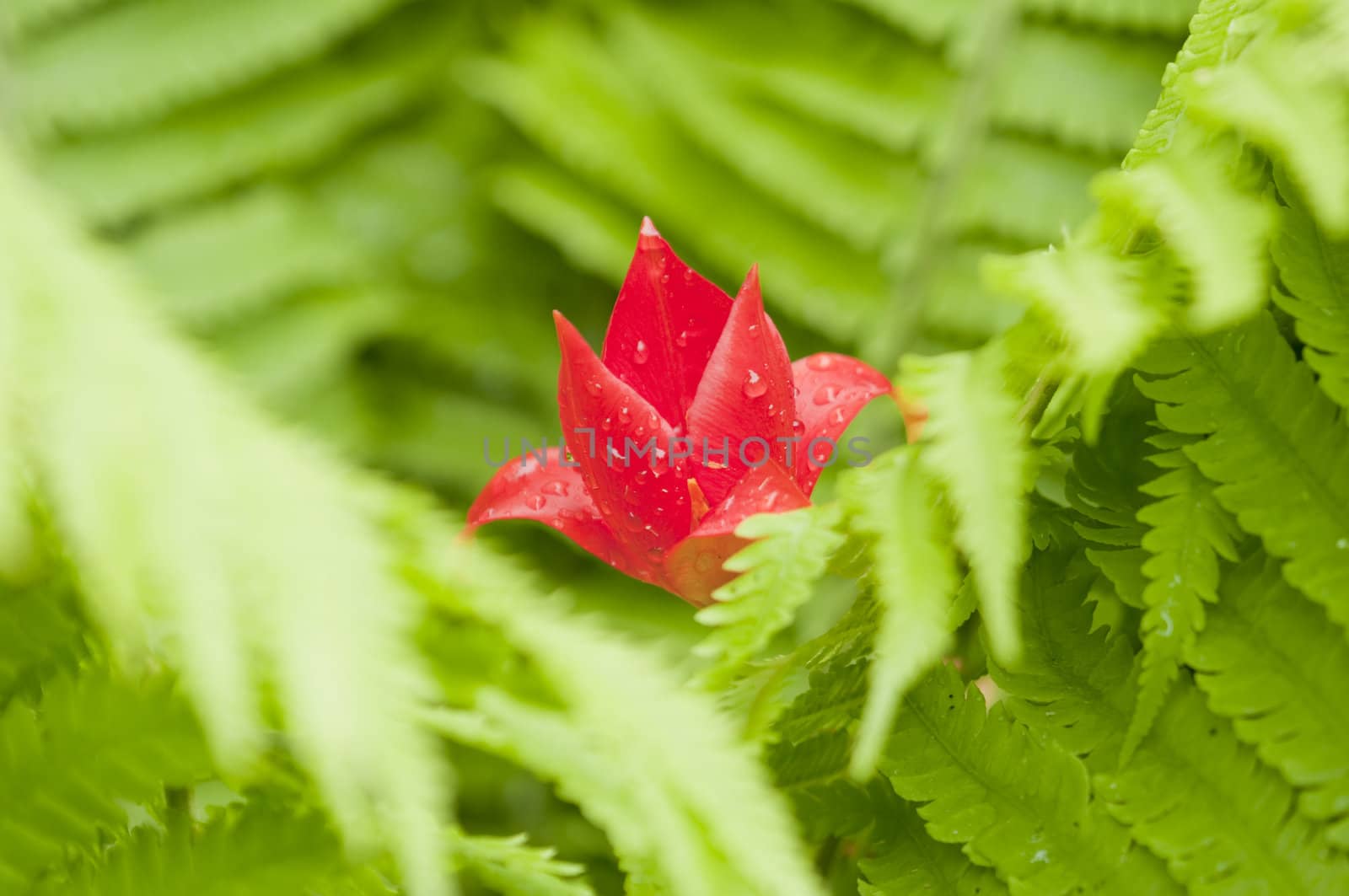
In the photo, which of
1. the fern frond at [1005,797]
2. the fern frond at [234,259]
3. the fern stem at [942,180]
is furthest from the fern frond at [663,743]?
the fern frond at [234,259]

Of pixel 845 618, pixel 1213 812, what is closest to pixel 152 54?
pixel 845 618

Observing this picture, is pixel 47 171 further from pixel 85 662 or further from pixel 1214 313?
pixel 1214 313

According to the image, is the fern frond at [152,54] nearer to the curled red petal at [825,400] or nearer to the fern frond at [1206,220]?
the curled red petal at [825,400]

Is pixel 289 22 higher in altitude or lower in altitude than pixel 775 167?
higher

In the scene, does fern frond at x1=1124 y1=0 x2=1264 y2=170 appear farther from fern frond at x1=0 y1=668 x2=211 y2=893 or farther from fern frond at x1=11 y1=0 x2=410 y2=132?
fern frond at x1=11 y1=0 x2=410 y2=132

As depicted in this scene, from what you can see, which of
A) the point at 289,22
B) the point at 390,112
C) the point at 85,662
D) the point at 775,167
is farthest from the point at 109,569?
the point at 390,112
